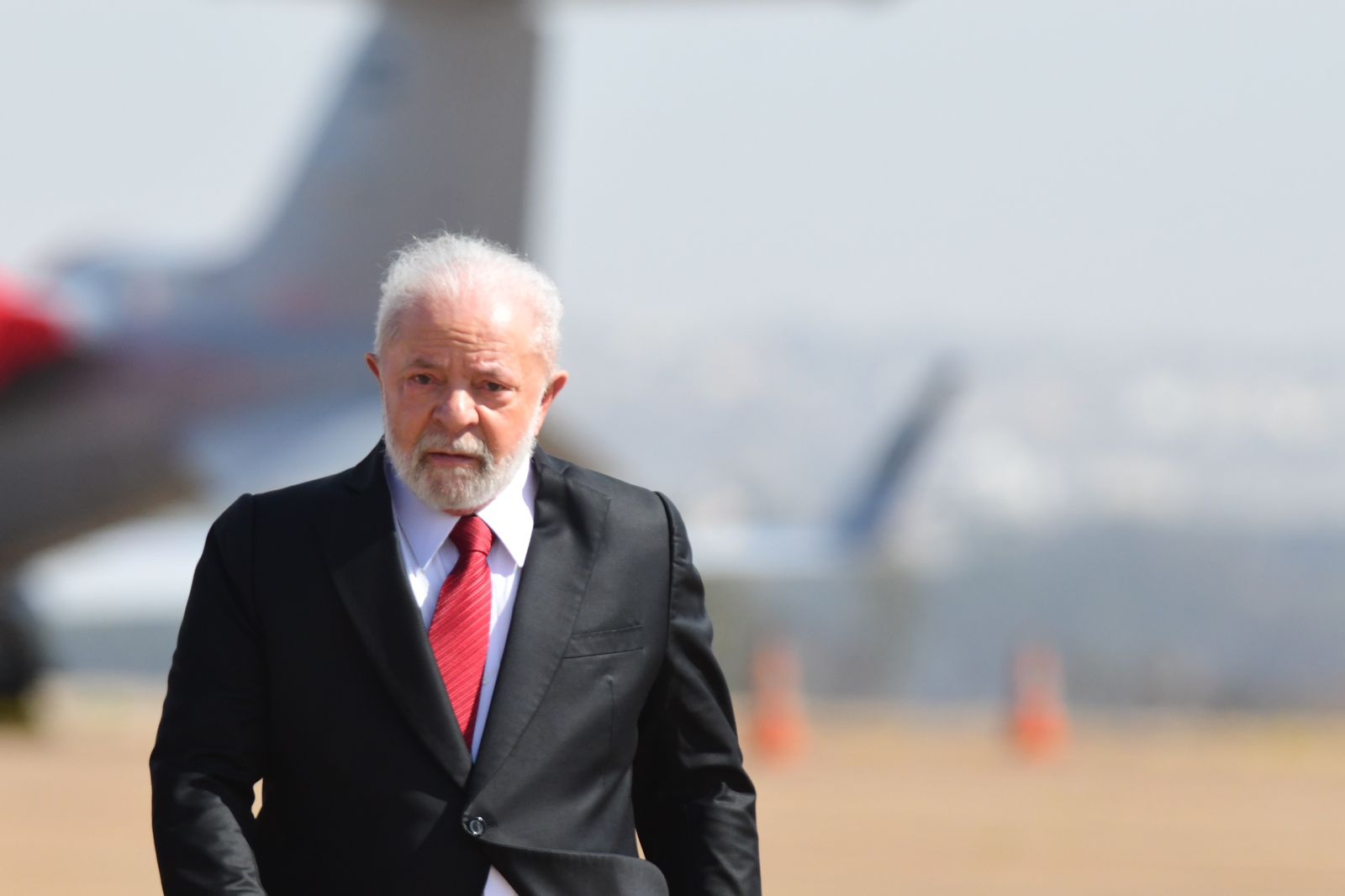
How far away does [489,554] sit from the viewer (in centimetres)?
230

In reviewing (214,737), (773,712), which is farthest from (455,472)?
(773,712)

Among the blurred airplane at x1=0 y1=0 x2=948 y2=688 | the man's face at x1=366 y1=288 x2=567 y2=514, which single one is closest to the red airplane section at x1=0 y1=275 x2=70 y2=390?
the blurred airplane at x1=0 y1=0 x2=948 y2=688

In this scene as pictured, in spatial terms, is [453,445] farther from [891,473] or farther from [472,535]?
[891,473]

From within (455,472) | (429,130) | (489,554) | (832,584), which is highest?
(429,130)

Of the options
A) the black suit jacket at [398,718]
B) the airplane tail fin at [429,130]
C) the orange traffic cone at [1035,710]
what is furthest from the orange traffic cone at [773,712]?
the black suit jacket at [398,718]

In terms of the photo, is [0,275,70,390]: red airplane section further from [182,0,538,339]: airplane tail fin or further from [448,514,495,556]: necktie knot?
[448,514,495,556]: necktie knot

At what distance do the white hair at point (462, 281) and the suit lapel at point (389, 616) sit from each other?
0.68 ft

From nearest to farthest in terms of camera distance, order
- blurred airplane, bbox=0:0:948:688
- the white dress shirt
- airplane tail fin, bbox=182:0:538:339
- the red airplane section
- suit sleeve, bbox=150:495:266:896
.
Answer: suit sleeve, bbox=150:495:266:896
the white dress shirt
the red airplane section
blurred airplane, bbox=0:0:948:688
airplane tail fin, bbox=182:0:538:339

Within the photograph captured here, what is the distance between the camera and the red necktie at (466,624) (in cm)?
223

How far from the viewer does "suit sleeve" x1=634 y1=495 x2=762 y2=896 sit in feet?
7.72

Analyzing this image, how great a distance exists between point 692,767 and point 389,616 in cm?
43

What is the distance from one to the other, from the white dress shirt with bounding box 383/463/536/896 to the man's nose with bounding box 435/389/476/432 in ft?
0.45

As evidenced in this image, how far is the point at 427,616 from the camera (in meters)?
2.26

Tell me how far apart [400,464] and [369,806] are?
390mm
